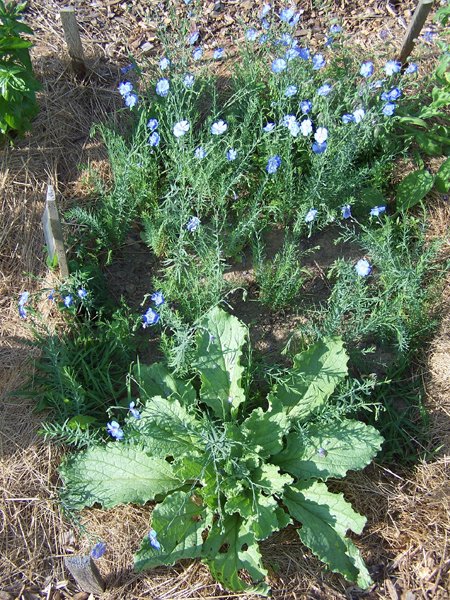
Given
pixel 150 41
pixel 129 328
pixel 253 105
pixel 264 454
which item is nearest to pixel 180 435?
pixel 264 454

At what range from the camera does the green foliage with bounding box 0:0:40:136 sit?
3300mm

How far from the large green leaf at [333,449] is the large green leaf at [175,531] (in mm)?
470

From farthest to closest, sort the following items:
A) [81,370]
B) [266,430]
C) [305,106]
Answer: [305,106] → [81,370] → [266,430]

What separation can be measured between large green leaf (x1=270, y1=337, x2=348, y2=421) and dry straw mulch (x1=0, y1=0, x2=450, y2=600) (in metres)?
0.41

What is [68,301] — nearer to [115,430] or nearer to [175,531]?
[115,430]

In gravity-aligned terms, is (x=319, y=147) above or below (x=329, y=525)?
above

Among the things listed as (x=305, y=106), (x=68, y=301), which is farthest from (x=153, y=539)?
(x=305, y=106)

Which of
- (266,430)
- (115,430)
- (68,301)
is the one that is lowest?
(266,430)

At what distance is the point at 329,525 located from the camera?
280cm

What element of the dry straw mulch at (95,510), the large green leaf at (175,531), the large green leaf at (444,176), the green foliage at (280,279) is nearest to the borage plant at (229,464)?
the large green leaf at (175,531)

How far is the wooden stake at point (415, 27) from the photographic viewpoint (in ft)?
12.5

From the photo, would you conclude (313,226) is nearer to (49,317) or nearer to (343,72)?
(343,72)

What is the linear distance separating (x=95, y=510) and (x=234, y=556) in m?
0.65

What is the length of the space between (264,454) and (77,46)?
8.54 feet
